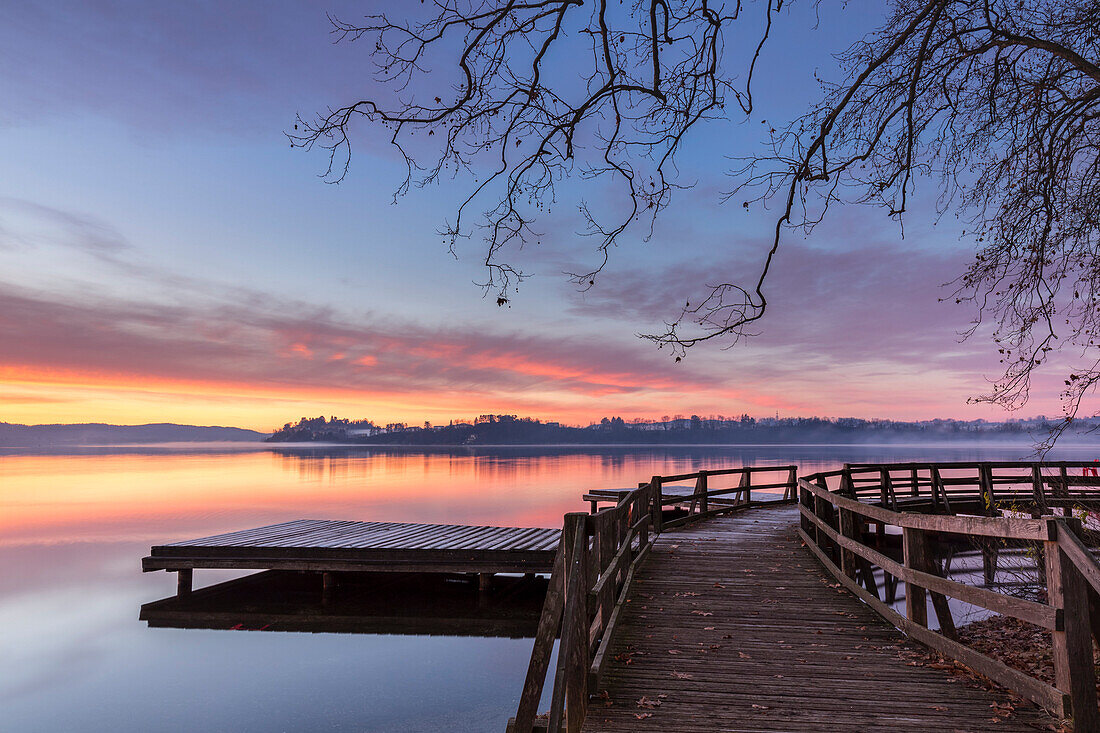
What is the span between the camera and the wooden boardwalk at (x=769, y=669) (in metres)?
4.48

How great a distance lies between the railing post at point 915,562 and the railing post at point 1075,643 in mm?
1966

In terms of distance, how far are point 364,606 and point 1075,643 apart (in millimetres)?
14374

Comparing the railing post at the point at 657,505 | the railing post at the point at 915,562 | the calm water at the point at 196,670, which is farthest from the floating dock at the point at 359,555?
the railing post at the point at 915,562

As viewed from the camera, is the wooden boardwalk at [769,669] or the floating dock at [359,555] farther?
the floating dock at [359,555]

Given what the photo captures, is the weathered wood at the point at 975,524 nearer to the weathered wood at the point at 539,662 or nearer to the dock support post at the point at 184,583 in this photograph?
the weathered wood at the point at 539,662

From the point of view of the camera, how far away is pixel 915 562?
6.04m

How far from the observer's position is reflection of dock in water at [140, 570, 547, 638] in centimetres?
1422

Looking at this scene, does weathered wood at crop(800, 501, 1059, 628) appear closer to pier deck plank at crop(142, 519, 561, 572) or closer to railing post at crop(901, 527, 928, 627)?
railing post at crop(901, 527, 928, 627)

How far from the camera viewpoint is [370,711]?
11.2 meters

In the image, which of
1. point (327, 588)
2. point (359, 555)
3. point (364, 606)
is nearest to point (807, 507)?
point (359, 555)

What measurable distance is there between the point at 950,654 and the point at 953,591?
0.72 m

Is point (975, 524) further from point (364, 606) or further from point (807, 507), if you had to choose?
point (364, 606)

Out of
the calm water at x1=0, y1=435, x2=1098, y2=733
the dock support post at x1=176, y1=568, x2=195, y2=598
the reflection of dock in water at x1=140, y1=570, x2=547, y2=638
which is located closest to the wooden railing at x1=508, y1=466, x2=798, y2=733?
the calm water at x1=0, y1=435, x2=1098, y2=733

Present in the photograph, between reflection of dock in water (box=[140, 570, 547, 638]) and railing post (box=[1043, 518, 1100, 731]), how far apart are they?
11273mm
